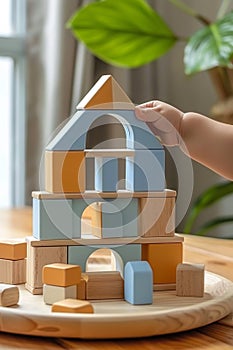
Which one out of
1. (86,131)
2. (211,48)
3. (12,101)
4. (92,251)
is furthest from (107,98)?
(12,101)

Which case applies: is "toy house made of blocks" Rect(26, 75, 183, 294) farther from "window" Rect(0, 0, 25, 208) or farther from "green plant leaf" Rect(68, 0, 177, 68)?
"window" Rect(0, 0, 25, 208)

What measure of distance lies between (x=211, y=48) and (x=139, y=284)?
115 centimetres

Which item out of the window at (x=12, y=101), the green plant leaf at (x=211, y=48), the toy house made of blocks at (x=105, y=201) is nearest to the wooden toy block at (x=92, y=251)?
the toy house made of blocks at (x=105, y=201)

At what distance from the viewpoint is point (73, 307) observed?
2.15ft

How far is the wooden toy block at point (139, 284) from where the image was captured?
2.39 feet

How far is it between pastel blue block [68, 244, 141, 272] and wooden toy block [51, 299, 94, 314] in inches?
4.4

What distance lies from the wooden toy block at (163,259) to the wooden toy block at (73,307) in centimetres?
15

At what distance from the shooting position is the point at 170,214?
31.6 inches

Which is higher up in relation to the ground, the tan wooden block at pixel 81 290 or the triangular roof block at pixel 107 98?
the triangular roof block at pixel 107 98

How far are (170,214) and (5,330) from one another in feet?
0.79

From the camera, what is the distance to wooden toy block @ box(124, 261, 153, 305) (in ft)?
2.39

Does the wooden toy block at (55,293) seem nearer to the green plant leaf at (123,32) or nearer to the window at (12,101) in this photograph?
the green plant leaf at (123,32)

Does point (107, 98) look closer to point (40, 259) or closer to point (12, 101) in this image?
point (40, 259)

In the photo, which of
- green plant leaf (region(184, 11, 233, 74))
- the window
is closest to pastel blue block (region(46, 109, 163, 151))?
green plant leaf (region(184, 11, 233, 74))
